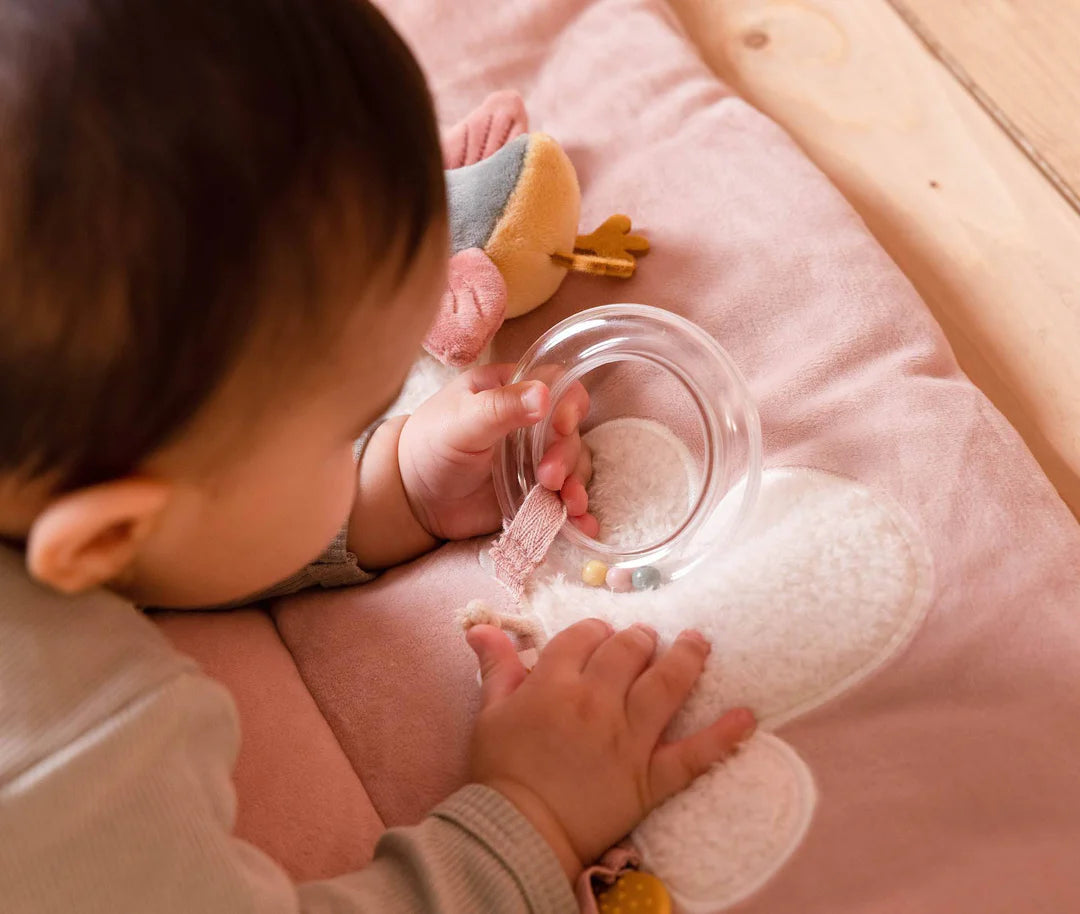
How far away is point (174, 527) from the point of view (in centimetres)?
51

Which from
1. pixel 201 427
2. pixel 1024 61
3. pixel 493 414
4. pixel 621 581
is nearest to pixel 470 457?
pixel 493 414

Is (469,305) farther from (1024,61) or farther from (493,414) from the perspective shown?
(1024,61)

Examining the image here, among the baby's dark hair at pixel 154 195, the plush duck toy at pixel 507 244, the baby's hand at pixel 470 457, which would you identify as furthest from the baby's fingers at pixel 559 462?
the baby's dark hair at pixel 154 195

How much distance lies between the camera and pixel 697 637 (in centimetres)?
71

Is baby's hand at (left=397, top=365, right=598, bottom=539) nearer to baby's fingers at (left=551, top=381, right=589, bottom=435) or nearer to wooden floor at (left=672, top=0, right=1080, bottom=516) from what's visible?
baby's fingers at (left=551, top=381, right=589, bottom=435)

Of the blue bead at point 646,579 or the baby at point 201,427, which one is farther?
the blue bead at point 646,579

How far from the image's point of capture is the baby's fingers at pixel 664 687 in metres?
0.67

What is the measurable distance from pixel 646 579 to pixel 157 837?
419 mm

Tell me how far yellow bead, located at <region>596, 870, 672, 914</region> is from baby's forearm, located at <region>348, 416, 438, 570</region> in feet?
1.11

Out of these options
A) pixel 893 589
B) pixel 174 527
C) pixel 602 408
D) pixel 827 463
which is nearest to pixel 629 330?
pixel 602 408

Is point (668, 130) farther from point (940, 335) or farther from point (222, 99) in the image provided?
point (222, 99)

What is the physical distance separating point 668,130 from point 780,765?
2.09 ft

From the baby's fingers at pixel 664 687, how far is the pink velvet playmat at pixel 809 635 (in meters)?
0.02

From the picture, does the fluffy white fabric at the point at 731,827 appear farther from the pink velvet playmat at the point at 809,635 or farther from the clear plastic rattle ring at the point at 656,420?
the clear plastic rattle ring at the point at 656,420
